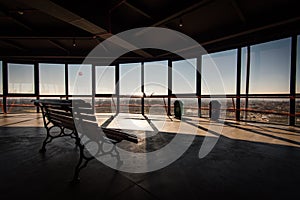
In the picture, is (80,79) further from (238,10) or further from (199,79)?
(238,10)

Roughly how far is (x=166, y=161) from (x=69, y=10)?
3121mm

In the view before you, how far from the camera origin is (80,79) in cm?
808

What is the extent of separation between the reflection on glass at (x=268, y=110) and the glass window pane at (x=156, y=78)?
3217mm

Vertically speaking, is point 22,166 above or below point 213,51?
below

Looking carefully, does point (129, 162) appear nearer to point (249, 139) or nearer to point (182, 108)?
point (249, 139)

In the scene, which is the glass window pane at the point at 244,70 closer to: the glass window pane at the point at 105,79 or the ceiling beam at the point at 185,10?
the ceiling beam at the point at 185,10

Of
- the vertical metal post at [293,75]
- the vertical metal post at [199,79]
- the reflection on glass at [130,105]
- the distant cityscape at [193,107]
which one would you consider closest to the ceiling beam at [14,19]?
the distant cityscape at [193,107]

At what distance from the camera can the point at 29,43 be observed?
6.11 metres

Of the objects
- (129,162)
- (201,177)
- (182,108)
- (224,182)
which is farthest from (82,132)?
(182,108)

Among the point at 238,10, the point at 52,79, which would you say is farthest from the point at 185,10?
the point at 52,79

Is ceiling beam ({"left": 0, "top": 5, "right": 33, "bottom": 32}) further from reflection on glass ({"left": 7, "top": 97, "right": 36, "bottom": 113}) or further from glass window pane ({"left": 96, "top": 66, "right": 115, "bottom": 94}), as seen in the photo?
reflection on glass ({"left": 7, "top": 97, "right": 36, "bottom": 113})

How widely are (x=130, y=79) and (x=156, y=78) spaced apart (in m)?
1.30

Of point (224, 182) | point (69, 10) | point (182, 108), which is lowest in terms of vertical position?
point (224, 182)

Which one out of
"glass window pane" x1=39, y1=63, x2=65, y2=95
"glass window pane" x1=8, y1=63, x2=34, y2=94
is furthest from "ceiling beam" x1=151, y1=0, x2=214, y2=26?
"glass window pane" x1=8, y1=63, x2=34, y2=94
